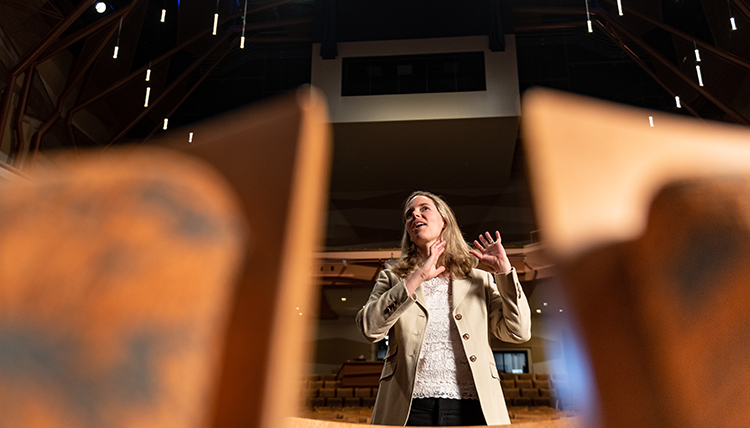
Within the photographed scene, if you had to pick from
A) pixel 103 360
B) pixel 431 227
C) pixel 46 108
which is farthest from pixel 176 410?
pixel 46 108

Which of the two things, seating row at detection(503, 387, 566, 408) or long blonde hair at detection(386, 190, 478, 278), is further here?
seating row at detection(503, 387, 566, 408)

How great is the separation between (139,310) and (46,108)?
1046 centimetres

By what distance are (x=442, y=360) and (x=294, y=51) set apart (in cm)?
1231

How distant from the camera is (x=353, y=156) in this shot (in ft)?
44.2

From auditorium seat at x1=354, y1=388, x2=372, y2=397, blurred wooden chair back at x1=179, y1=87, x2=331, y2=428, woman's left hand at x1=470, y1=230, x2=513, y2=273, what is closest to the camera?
blurred wooden chair back at x1=179, y1=87, x2=331, y2=428

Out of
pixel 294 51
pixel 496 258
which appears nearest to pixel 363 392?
pixel 294 51

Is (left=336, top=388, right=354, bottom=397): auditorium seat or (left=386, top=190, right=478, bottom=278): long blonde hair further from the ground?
(left=386, top=190, right=478, bottom=278): long blonde hair

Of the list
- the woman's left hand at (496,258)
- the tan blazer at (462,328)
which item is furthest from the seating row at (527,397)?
the woman's left hand at (496,258)

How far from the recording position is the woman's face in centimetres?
169

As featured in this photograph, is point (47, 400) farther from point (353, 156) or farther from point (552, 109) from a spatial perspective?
point (353, 156)

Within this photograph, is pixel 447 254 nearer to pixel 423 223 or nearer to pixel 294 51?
pixel 423 223

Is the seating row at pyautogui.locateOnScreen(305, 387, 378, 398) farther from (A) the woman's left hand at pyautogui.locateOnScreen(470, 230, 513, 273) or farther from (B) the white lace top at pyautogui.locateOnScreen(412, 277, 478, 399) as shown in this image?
(A) the woman's left hand at pyautogui.locateOnScreen(470, 230, 513, 273)

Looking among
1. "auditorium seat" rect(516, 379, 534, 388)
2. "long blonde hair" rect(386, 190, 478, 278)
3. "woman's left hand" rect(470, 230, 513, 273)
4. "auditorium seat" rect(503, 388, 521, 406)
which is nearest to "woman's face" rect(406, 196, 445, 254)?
"long blonde hair" rect(386, 190, 478, 278)

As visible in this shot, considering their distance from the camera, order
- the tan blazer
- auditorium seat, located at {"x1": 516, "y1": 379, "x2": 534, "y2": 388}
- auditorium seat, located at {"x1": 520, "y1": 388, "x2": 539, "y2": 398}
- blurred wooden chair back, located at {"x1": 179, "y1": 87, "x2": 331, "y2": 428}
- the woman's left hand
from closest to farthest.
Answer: blurred wooden chair back, located at {"x1": 179, "y1": 87, "x2": 331, "y2": 428}, the woman's left hand, the tan blazer, auditorium seat, located at {"x1": 520, "y1": 388, "x2": 539, "y2": 398}, auditorium seat, located at {"x1": 516, "y1": 379, "x2": 534, "y2": 388}
